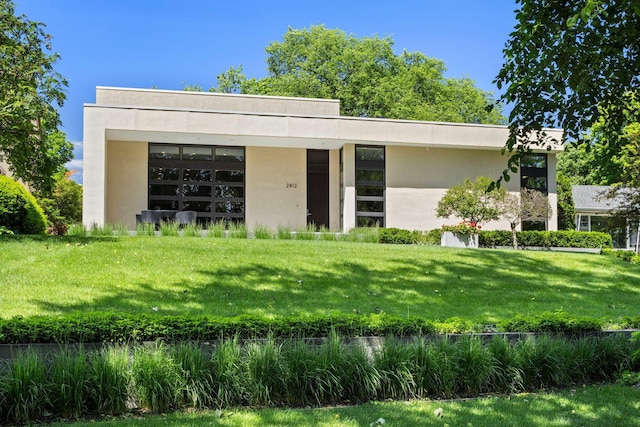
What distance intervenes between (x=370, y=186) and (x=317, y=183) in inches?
121

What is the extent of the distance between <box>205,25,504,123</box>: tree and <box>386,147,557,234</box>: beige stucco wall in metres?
14.2

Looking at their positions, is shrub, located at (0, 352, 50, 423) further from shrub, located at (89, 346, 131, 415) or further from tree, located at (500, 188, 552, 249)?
tree, located at (500, 188, 552, 249)

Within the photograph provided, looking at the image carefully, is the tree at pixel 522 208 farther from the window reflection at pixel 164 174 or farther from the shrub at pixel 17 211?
the shrub at pixel 17 211

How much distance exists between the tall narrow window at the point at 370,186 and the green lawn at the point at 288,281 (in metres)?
9.76

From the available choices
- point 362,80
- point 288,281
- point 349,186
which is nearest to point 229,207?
point 349,186

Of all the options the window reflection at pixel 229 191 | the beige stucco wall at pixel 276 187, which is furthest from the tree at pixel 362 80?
the window reflection at pixel 229 191

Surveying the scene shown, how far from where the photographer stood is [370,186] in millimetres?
23484

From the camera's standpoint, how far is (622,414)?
4230 mm

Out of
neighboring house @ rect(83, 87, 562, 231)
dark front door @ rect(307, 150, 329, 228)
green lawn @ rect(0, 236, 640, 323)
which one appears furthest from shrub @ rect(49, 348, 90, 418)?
dark front door @ rect(307, 150, 329, 228)

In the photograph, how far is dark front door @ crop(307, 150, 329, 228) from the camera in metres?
25.4

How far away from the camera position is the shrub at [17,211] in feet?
42.9

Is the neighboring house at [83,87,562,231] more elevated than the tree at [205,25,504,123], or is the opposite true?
the tree at [205,25,504,123]

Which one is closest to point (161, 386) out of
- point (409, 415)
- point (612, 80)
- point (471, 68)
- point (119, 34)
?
point (409, 415)

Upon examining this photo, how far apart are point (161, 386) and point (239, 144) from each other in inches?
784
